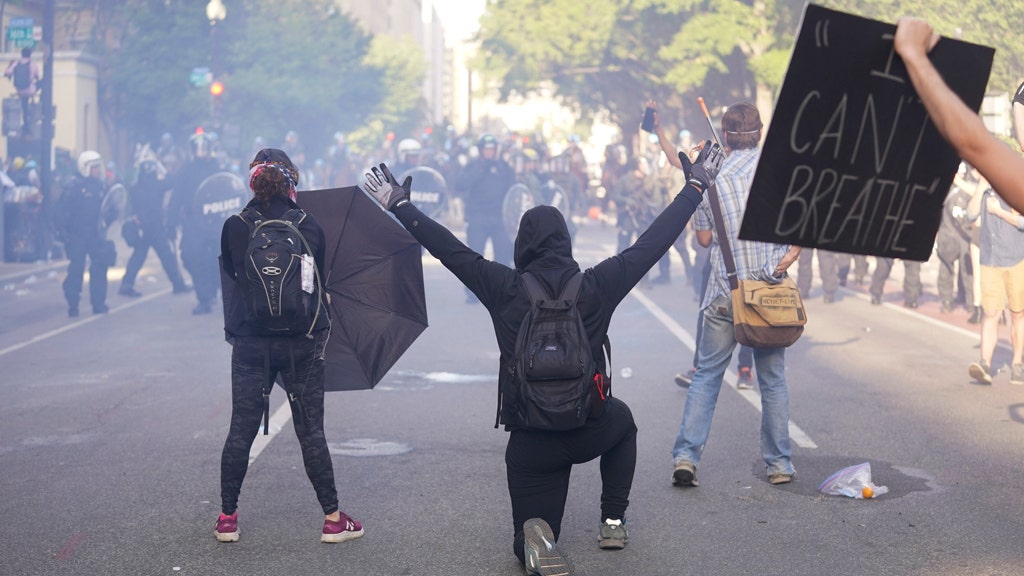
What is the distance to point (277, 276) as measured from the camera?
19.3 feet

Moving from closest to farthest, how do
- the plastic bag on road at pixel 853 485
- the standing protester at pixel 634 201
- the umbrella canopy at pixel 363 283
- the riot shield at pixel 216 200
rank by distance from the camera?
the umbrella canopy at pixel 363 283
the plastic bag on road at pixel 853 485
the riot shield at pixel 216 200
the standing protester at pixel 634 201

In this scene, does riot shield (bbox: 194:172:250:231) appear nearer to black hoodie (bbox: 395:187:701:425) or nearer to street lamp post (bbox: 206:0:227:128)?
black hoodie (bbox: 395:187:701:425)

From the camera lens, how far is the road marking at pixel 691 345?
27.7ft

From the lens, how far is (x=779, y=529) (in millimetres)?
6258

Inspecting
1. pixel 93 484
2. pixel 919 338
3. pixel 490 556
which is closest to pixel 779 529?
pixel 490 556

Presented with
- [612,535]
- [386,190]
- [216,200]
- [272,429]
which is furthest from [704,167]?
[216,200]

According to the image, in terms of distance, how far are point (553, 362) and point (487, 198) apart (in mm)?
12554

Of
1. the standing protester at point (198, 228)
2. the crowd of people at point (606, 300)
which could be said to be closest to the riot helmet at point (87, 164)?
the standing protester at point (198, 228)

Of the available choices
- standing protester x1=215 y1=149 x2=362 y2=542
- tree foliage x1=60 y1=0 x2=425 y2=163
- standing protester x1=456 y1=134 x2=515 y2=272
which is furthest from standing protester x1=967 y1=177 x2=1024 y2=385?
tree foliage x1=60 y1=0 x2=425 y2=163

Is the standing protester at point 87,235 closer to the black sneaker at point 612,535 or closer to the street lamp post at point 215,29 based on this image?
the black sneaker at point 612,535

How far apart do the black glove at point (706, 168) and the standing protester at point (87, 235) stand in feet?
38.6

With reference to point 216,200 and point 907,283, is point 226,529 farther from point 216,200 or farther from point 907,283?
point 907,283

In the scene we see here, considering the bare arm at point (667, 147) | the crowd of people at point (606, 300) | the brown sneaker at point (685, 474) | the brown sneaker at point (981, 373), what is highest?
the bare arm at point (667, 147)

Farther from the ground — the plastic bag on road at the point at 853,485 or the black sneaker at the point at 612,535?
the black sneaker at the point at 612,535
